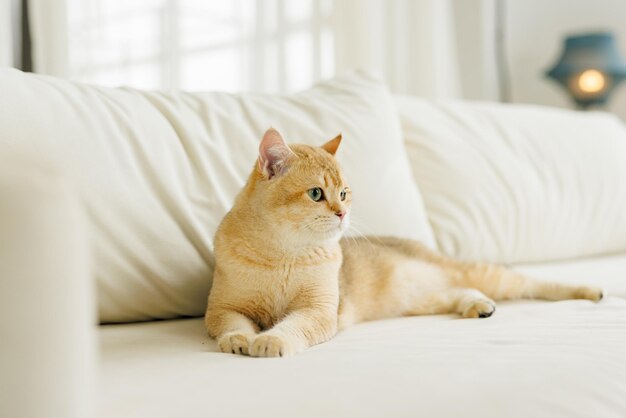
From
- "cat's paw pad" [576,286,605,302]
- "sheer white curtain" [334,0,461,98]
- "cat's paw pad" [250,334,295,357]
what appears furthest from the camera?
"sheer white curtain" [334,0,461,98]

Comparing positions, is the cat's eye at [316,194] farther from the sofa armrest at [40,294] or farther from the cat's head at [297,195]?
the sofa armrest at [40,294]

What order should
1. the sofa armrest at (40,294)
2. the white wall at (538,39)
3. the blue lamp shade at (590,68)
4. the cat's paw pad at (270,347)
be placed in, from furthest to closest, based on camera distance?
the white wall at (538,39) → the blue lamp shade at (590,68) → the cat's paw pad at (270,347) → the sofa armrest at (40,294)

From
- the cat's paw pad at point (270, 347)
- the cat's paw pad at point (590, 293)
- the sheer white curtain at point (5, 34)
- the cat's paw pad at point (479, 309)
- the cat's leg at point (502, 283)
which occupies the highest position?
the sheer white curtain at point (5, 34)

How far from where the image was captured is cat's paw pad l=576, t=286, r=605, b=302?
4.83 ft

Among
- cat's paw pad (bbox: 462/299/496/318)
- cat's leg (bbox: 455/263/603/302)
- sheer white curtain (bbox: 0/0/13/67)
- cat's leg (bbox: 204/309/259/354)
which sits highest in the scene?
sheer white curtain (bbox: 0/0/13/67)

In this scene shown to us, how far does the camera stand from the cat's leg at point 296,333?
1007mm

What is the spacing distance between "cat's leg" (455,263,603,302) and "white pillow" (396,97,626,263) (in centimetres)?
26

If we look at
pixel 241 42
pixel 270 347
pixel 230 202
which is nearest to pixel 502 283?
pixel 230 202

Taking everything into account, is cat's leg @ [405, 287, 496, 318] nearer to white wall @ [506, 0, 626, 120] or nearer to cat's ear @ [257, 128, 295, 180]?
cat's ear @ [257, 128, 295, 180]

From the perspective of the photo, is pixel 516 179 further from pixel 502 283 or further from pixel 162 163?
pixel 162 163

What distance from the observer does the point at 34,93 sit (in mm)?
1258

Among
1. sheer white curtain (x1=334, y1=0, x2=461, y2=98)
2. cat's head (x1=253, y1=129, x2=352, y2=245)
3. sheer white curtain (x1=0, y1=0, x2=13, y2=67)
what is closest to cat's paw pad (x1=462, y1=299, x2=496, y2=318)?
cat's head (x1=253, y1=129, x2=352, y2=245)

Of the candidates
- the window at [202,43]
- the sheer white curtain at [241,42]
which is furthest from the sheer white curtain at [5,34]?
the window at [202,43]

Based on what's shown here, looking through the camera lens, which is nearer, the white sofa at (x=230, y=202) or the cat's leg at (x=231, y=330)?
the white sofa at (x=230, y=202)
